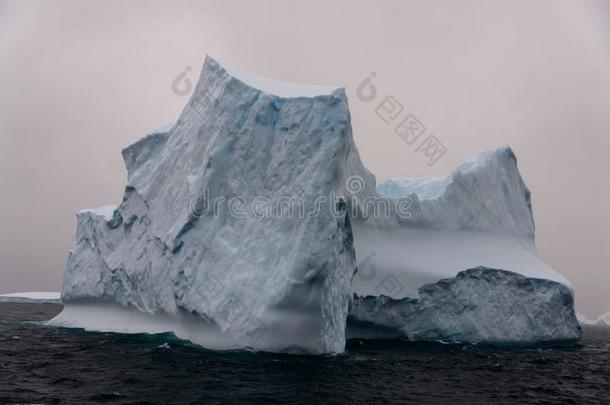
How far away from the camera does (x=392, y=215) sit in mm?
18484

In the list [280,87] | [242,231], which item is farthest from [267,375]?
[280,87]

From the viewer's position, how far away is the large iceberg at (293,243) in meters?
12.5

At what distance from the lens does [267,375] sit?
9.98 m

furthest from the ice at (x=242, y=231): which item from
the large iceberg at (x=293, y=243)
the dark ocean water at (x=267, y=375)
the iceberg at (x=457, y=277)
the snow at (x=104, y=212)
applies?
the iceberg at (x=457, y=277)

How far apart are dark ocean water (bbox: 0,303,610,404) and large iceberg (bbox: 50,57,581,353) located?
49.1 inches

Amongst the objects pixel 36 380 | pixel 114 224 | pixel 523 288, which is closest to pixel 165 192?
pixel 114 224

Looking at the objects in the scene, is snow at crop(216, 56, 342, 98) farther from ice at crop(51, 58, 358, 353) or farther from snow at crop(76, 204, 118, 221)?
snow at crop(76, 204, 118, 221)

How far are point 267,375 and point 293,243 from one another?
11.0 feet

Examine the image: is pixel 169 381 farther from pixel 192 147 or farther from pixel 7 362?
→ pixel 192 147

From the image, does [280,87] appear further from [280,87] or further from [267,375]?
[267,375]

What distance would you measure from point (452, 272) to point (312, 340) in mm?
7563

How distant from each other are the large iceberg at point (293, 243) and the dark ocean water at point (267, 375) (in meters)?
1.25

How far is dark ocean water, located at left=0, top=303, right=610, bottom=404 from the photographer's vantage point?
8.59m

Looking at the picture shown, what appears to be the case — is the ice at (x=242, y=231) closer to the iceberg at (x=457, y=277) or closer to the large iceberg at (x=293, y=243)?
the large iceberg at (x=293, y=243)
